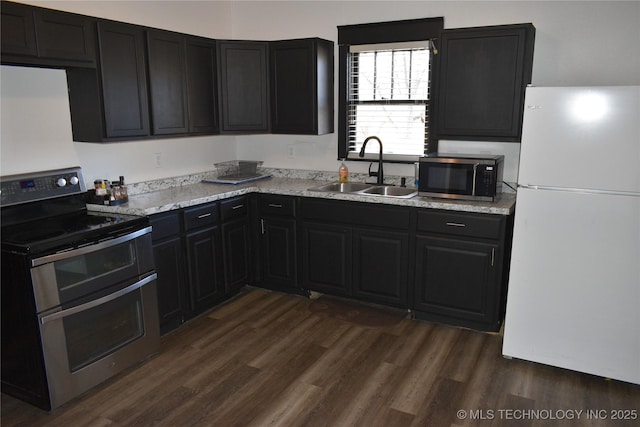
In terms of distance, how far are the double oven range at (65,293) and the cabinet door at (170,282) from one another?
0.19 meters

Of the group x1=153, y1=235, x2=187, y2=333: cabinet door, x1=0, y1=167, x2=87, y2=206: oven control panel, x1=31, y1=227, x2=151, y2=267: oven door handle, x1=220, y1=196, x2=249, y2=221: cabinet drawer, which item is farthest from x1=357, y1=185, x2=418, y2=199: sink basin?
x1=0, y1=167, x2=87, y2=206: oven control panel

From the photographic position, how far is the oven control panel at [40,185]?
Result: 9.11 feet

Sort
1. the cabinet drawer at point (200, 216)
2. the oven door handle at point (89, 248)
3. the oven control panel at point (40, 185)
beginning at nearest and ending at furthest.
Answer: the oven door handle at point (89, 248)
the oven control panel at point (40, 185)
the cabinet drawer at point (200, 216)

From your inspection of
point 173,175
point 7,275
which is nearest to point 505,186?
point 173,175

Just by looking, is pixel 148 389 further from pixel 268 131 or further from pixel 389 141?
pixel 389 141

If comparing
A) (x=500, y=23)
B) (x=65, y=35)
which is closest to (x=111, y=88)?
(x=65, y=35)

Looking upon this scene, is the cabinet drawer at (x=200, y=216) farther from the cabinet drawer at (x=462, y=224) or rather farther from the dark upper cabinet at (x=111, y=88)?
the cabinet drawer at (x=462, y=224)

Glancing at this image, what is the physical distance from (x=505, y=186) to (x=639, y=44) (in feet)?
3.97

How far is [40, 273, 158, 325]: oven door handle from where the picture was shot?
2406 millimetres

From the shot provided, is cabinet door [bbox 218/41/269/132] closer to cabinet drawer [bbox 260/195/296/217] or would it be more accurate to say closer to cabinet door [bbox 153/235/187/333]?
cabinet drawer [bbox 260/195/296/217]

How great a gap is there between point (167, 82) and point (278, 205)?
4.03ft

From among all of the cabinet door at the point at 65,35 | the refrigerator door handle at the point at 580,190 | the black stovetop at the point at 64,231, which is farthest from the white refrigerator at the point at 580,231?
the cabinet door at the point at 65,35

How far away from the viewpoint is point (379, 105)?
4027 millimetres

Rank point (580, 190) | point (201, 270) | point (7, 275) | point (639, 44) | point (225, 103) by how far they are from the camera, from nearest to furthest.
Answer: point (7, 275) → point (580, 190) → point (639, 44) → point (201, 270) → point (225, 103)
